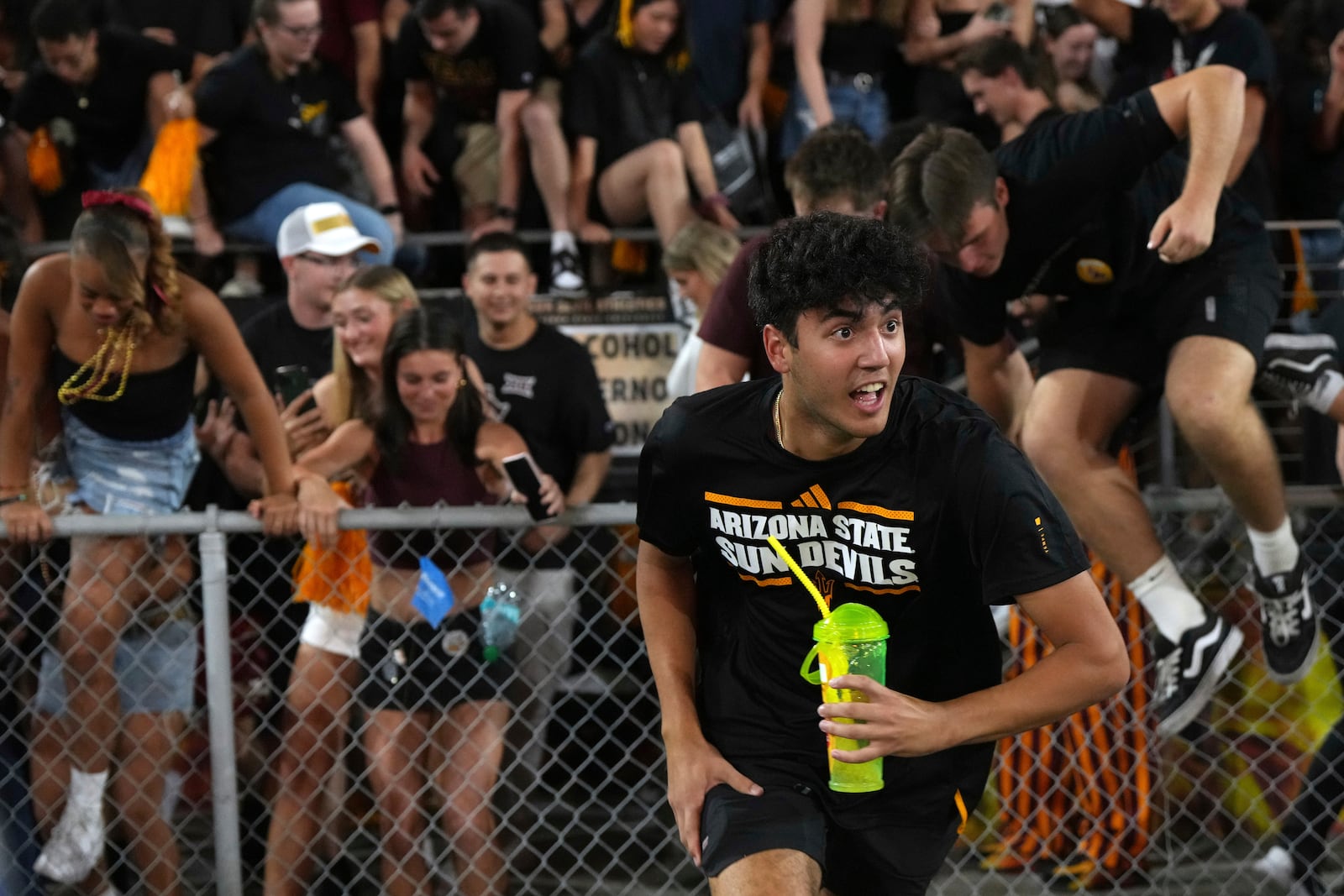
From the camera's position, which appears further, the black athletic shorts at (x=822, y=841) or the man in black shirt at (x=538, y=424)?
the man in black shirt at (x=538, y=424)

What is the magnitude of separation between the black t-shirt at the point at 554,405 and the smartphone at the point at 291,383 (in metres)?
0.63

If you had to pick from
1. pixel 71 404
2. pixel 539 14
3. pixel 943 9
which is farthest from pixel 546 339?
pixel 943 9

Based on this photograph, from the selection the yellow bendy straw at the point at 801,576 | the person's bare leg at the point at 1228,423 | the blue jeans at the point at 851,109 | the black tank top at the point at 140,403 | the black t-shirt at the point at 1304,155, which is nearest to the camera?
the yellow bendy straw at the point at 801,576

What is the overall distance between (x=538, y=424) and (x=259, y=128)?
2095mm

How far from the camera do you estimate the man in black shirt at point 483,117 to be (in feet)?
21.0

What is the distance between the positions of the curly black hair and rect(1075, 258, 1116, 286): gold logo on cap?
5.17ft

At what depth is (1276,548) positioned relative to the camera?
161 inches

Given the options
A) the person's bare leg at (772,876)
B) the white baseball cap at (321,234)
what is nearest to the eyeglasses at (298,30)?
the white baseball cap at (321,234)

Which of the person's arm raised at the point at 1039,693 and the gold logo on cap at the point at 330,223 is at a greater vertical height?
the person's arm raised at the point at 1039,693

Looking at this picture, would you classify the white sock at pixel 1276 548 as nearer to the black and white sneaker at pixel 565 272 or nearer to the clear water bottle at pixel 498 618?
the clear water bottle at pixel 498 618

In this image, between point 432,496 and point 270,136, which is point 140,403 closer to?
point 432,496

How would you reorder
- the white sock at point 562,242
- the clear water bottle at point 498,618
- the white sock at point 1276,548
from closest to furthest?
the white sock at point 1276,548 → the clear water bottle at point 498,618 → the white sock at point 562,242

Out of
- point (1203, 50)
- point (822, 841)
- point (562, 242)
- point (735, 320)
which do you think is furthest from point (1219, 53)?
point (822, 841)

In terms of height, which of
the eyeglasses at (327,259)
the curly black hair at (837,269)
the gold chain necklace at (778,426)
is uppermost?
the curly black hair at (837,269)
